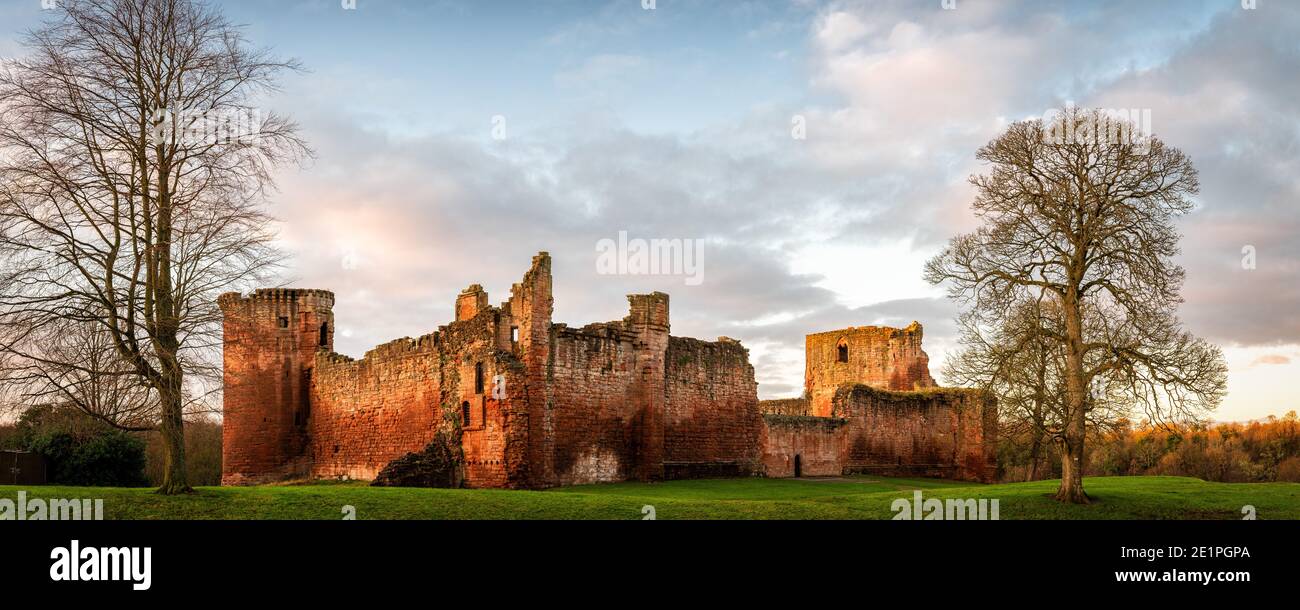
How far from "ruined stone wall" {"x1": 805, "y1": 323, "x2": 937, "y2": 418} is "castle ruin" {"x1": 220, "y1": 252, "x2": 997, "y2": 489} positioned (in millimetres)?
5821

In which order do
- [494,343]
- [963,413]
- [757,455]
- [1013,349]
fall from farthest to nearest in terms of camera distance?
[963,413]
[757,455]
[494,343]
[1013,349]

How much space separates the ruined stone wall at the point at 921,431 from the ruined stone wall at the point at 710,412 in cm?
861

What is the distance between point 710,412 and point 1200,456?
104ft

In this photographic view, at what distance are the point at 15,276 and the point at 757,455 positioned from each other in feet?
85.9

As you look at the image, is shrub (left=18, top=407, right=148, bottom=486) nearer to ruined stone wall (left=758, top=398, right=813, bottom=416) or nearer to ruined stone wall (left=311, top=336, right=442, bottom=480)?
ruined stone wall (left=311, top=336, right=442, bottom=480)

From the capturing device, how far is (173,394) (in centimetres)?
1961

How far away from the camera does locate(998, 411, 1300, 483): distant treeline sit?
2062 inches

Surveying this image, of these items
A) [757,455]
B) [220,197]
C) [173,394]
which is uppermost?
[220,197]

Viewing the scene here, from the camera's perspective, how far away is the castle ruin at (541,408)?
31.5m

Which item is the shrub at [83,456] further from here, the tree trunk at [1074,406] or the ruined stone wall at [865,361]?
Result: the ruined stone wall at [865,361]
